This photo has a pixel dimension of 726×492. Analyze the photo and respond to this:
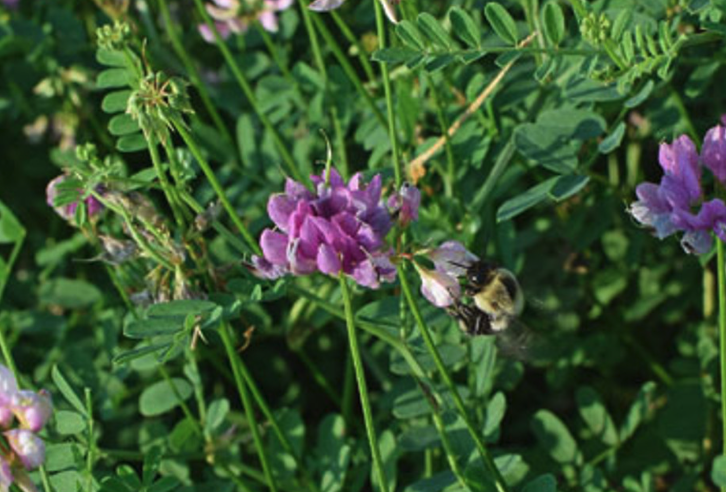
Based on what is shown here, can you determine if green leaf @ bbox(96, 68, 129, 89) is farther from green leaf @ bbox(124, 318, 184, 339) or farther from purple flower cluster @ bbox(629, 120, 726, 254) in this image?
purple flower cluster @ bbox(629, 120, 726, 254)

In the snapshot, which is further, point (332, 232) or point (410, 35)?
point (410, 35)

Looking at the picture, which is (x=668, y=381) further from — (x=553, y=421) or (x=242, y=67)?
(x=242, y=67)

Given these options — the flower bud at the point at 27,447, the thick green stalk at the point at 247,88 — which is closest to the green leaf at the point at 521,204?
the thick green stalk at the point at 247,88

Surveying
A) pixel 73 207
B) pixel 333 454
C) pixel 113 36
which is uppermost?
pixel 113 36

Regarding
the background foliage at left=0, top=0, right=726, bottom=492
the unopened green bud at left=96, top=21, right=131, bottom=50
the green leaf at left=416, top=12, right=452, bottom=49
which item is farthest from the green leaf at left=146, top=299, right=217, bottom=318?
the green leaf at left=416, top=12, right=452, bottom=49

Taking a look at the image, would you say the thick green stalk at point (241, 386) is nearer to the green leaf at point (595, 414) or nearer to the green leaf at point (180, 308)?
the green leaf at point (180, 308)

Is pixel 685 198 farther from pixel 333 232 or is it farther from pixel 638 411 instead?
pixel 638 411

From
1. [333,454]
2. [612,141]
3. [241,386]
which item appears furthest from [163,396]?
[612,141]
